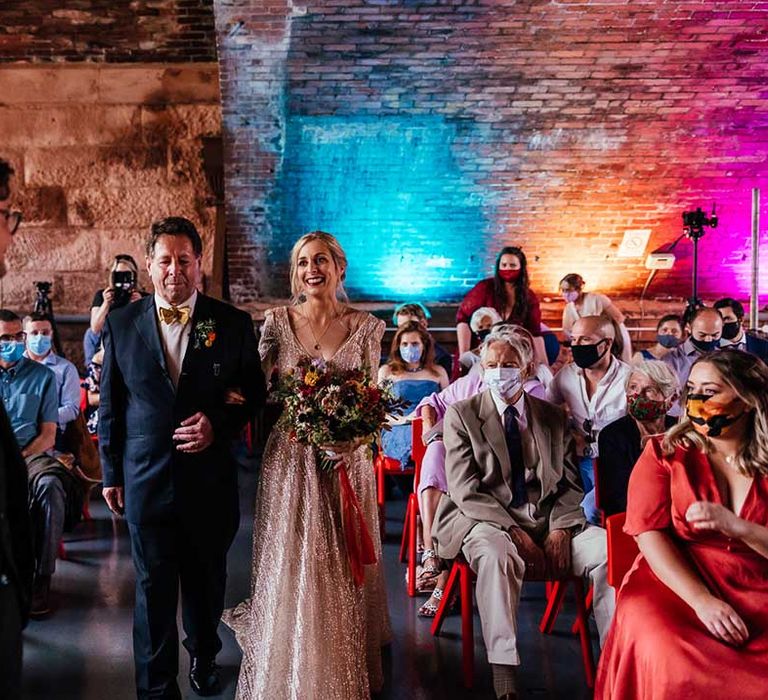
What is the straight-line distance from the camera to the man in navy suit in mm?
2941

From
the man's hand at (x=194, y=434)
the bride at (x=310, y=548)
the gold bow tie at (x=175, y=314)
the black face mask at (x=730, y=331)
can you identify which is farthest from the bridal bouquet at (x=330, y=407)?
the black face mask at (x=730, y=331)

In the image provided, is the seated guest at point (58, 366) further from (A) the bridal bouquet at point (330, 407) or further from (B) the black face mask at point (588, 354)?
(B) the black face mask at point (588, 354)

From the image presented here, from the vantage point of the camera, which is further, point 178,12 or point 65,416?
point 178,12

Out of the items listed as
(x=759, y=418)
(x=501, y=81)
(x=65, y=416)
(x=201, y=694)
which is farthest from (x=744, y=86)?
(x=201, y=694)

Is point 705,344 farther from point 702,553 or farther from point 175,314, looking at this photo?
point 175,314

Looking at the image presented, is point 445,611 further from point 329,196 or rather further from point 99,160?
point 99,160

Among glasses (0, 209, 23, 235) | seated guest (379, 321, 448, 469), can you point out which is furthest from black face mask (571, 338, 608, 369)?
glasses (0, 209, 23, 235)

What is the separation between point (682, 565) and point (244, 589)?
2.59m

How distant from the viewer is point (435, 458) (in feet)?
13.9

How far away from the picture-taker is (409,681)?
3436 millimetres

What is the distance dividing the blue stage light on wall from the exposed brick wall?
5.29 ft

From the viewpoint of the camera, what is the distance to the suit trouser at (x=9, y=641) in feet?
5.61

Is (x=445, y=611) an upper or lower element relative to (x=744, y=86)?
lower

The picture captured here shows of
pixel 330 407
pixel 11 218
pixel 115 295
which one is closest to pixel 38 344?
pixel 115 295
